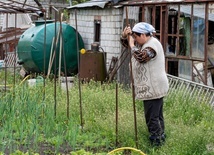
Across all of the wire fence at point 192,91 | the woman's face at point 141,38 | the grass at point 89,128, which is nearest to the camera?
the grass at point 89,128

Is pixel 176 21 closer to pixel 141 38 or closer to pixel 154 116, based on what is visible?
pixel 141 38

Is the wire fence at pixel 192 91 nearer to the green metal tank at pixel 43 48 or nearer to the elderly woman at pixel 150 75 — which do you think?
the elderly woman at pixel 150 75

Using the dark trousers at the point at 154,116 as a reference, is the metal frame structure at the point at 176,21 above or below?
above

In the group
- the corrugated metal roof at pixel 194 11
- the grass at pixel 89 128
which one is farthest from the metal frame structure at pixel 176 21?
the grass at pixel 89 128

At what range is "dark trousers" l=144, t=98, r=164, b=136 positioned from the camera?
22.0ft

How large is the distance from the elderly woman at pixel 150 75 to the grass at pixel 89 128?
0.22 m

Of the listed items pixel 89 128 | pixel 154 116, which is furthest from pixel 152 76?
pixel 89 128

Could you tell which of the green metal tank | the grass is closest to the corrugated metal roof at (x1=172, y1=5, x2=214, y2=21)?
the grass

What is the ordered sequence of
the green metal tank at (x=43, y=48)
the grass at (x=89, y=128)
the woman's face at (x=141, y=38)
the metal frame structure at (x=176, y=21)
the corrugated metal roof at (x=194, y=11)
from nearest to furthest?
1. the grass at (x=89, y=128)
2. the woman's face at (x=141, y=38)
3. the metal frame structure at (x=176, y=21)
4. the corrugated metal roof at (x=194, y=11)
5. the green metal tank at (x=43, y=48)

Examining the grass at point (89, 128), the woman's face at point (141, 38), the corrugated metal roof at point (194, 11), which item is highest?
the corrugated metal roof at point (194, 11)

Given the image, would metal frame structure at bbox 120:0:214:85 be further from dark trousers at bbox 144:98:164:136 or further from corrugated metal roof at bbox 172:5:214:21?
dark trousers at bbox 144:98:164:136

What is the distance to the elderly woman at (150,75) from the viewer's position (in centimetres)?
669

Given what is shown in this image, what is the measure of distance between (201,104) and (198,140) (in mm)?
2932

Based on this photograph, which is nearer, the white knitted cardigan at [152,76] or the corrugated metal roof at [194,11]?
the white knitted cardigan at [152,76]
